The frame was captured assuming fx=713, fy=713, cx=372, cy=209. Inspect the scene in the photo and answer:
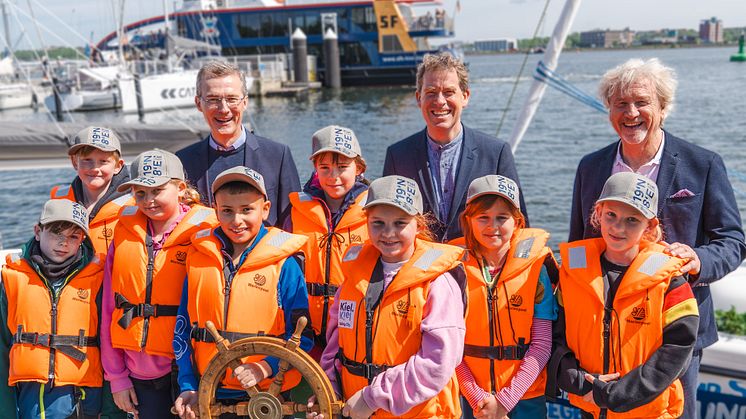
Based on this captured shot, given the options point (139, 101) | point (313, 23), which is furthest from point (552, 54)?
point (313, 23)

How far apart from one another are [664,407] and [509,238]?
0.95m

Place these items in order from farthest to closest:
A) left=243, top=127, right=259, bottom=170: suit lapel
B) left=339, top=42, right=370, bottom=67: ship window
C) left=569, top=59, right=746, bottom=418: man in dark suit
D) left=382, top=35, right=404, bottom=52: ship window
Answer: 1. left=339, top=42, right=370, bottom=67: ship window
2. left=382, top=35, right=404, bottom=52: ship window
3. left=243, top=127, right=259, bottom=170: suit lapel
4. left=569, top=59, right=746, bottom=418: man in dark suit

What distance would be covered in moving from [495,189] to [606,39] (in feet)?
475

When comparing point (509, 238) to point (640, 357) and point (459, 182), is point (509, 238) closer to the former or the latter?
point (459, 182)

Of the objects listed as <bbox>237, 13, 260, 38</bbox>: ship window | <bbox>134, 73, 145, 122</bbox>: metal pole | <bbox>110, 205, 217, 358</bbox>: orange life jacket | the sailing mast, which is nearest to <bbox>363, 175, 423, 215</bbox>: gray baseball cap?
<bbox>110, 205, 217, 358</bbox>: orange life jacket

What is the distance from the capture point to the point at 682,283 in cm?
292

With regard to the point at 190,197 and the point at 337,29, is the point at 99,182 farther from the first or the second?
the point at 337,29

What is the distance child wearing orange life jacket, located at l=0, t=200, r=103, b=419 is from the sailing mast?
3494 millimetres

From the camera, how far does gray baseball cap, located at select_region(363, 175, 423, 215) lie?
2967 mm

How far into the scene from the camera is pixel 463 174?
3.64 metres

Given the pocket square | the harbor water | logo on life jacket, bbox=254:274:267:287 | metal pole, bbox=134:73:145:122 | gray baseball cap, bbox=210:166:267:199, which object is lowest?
the harbor water

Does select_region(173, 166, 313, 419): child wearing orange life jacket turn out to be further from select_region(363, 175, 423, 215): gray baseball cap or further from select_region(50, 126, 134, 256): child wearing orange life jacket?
select_region(50, 126, 134, 256): child wearing orange life jacket

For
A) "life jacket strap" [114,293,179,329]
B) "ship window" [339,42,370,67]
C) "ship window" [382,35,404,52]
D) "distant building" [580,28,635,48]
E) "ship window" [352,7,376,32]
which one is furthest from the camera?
"distant building" [580,28,635,48]

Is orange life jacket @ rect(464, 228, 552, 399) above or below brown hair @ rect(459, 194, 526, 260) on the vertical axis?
below
